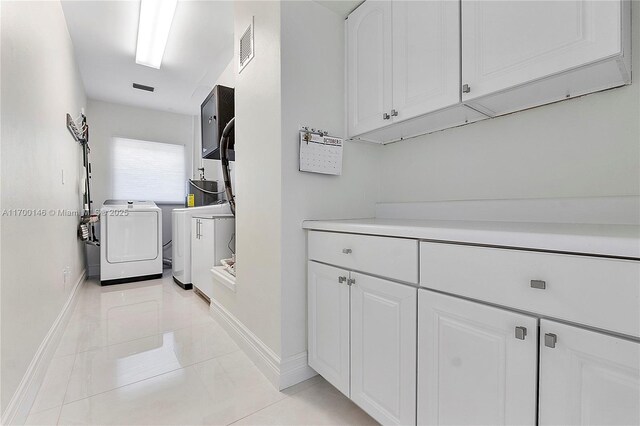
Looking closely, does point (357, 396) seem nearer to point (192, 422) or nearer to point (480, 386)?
point (480, 386)

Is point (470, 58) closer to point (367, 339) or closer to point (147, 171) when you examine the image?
point (367, 339)

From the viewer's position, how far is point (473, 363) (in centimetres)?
80

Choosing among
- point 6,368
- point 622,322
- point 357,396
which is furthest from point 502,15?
point 6,368

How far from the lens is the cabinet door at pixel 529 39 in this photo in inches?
31.8

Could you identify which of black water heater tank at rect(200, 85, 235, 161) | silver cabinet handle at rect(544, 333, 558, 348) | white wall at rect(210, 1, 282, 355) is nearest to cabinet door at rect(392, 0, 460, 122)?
white wall at rect(210, 1, 282, 355)

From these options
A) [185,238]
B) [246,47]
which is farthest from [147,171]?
[246,47]

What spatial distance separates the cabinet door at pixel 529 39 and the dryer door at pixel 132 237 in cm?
380

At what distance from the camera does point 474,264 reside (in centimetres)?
80

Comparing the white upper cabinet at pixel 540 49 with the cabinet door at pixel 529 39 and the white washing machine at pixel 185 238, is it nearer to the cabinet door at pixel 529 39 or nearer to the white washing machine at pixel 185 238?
the cabinet door at pixel 529 39

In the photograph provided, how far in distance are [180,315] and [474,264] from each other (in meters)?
2.39

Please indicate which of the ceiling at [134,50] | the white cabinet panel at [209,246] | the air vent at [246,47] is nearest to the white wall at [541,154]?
the air vent at [246,47]

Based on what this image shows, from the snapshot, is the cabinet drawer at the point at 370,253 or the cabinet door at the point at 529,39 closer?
the cabinet door at the point at 529,39

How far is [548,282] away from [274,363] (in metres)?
1.26

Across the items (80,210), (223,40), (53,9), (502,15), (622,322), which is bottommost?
(622,322)
